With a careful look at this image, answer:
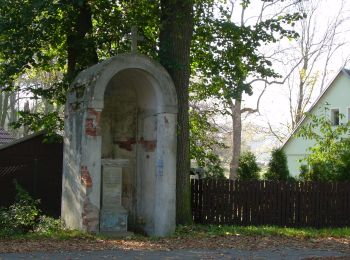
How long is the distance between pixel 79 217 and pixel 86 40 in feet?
18.2

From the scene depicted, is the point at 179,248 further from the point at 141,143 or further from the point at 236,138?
the point at 236,138

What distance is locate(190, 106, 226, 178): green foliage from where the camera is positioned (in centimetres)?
2011

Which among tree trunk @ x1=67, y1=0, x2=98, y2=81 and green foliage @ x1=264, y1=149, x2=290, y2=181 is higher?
tree trunk @ x1=67, y1=0, x2=98, y2=81

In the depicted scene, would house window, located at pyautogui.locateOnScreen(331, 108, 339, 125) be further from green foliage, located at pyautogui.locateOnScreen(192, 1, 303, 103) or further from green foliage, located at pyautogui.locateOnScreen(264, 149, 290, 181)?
green foliage, located at pyautogui.locateOnScreen(192, 1, 303, 103)

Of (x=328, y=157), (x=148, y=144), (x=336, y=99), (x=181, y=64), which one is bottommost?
(x=328, y=157)

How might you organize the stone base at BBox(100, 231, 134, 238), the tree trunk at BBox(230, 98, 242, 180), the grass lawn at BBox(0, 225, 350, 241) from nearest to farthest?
the grass lawn at BBox(0, 225, 350, 241), the stone base at BBox(100, 231, 134, 238), the tree trunk at BBox(230, 98, 242, 180)

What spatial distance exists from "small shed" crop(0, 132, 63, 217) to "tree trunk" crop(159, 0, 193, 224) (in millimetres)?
4973

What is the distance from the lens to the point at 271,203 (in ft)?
53.0

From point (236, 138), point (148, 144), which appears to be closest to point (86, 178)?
point (148, 144)

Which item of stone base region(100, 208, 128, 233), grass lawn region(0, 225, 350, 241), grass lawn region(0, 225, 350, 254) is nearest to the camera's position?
grass lawn region(0, 225, 350, 254)

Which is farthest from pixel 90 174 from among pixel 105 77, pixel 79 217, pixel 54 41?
pixel 54 41

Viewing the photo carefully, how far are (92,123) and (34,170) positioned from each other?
5.48 m

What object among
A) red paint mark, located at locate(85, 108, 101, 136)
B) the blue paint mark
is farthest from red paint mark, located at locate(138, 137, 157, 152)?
red paint mark, located at locate(85, 108, 101, 136)

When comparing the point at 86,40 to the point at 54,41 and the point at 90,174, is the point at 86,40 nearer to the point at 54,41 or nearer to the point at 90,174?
the point at 54,41
